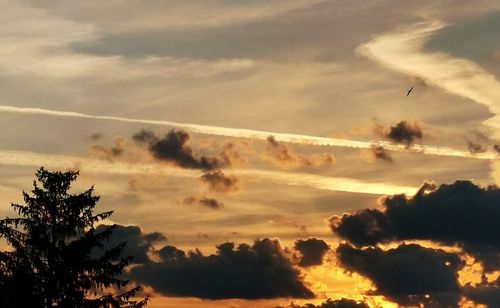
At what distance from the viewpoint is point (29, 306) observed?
7256 centimetres

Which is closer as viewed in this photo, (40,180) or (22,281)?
(22,281)

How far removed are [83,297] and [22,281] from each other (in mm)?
4307

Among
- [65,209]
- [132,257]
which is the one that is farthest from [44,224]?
[132,257]

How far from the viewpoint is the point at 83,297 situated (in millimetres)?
74750

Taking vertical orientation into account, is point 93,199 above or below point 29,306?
above

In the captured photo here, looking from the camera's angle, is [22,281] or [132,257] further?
[132,257]

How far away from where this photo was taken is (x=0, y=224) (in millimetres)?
75438

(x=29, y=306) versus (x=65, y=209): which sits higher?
(x=65, y=209)

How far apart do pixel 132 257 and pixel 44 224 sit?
6482 millimetres

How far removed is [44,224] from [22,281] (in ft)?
14.4

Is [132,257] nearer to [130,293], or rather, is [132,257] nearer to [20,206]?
[130,293]

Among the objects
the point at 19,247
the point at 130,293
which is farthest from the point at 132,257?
the point at 19,247

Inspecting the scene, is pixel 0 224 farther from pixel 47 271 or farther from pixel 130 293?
pixel 130 293

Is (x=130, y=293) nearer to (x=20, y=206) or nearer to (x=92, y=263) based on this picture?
(x=92, y=263)
